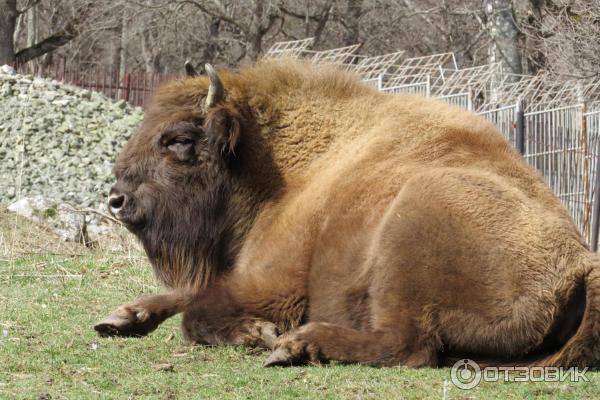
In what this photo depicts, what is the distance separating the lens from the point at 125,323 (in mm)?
6336

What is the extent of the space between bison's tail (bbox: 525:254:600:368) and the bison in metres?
0.01

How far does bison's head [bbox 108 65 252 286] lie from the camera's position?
259 inches

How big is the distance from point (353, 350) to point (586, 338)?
1325 mm

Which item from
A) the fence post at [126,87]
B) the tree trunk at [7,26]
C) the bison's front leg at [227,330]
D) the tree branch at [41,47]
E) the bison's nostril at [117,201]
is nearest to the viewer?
the bison's front leg at [227,330]

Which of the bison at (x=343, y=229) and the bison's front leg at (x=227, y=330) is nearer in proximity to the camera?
the bison at (x=343, y=229)

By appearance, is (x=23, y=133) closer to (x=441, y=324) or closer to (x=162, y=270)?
(x=162, y=270)

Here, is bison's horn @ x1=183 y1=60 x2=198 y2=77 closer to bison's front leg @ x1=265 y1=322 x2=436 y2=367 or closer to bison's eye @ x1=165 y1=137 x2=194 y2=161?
bison's eye @ x1=165 y1=137 x2=194 y2=161

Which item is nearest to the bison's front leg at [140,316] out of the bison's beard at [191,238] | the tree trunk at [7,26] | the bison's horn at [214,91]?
the bison's beard at [191,238]

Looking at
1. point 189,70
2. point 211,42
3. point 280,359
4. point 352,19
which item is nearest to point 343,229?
point 280,359

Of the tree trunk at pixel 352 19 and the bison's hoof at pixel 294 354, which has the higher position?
the tree trunk at pixel 352 19

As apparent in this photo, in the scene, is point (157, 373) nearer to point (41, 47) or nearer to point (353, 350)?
point (353, 350)

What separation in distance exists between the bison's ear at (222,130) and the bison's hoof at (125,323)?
1.28 m

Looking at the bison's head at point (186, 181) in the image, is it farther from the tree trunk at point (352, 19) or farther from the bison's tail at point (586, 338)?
the tree trunk at point (352, 19)

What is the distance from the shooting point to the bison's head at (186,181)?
21.6 feet
